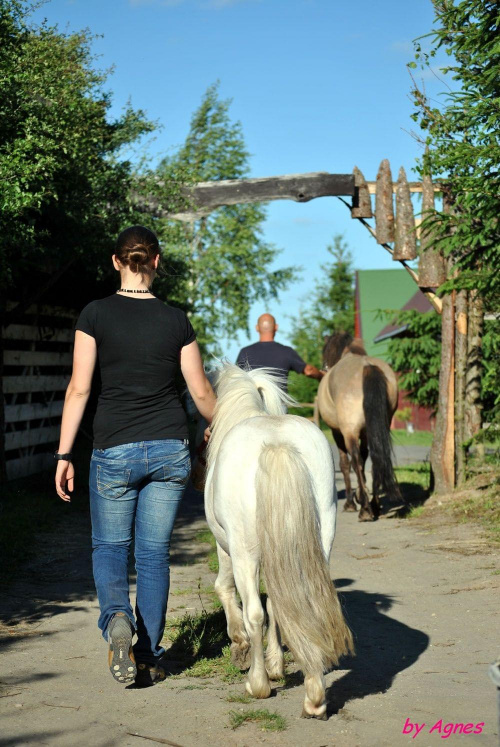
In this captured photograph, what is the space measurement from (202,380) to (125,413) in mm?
467

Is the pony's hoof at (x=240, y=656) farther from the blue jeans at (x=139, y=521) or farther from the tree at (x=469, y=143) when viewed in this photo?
the tree at (x=469, y=143)

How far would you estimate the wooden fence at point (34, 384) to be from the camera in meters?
11.9

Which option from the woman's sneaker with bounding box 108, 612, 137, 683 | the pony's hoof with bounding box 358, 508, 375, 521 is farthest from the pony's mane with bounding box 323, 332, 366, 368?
the woman's sneaker with bounding box 108, 612, 137, 683

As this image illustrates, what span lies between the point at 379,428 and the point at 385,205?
306cm

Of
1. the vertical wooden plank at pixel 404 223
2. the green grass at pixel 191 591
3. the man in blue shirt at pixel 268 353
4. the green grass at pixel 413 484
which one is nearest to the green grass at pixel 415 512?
the green grass at pixel 413 484

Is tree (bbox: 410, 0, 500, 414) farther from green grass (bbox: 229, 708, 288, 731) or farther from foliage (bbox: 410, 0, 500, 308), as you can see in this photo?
green grass (bbox: 229, 708, 288, 731)

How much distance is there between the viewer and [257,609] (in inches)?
160

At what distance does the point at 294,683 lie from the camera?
4461 mm

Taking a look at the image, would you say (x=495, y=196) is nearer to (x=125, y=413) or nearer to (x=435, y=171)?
(x=435, y=171)

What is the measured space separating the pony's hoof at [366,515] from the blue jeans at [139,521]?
626cm

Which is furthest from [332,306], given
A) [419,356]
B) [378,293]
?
[419,356]

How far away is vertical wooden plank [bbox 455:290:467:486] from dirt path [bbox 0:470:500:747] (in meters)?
2.94

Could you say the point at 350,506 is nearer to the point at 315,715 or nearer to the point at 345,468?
the point at 345,468

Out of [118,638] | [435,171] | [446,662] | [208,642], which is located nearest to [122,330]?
[118,638]
